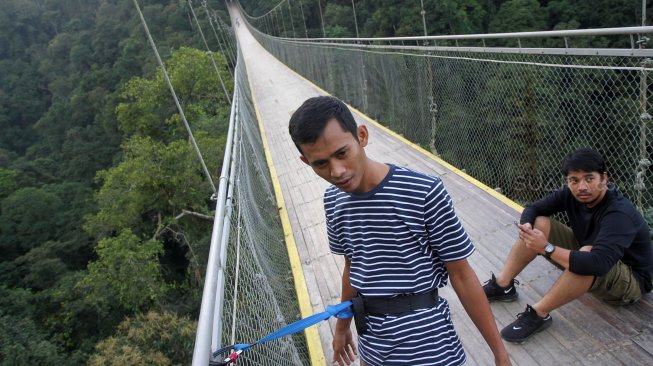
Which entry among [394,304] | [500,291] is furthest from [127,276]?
[394,304]

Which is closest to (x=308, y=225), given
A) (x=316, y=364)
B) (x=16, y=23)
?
(x=316, y=364)

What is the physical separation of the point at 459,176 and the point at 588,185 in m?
1.98

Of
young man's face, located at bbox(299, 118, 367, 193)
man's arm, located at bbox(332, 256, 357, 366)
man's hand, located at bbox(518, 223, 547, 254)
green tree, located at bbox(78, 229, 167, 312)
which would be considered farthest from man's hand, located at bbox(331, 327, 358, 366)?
green tree, located at bbox(78, 229, 167, 312)

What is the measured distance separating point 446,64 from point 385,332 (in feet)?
11.2

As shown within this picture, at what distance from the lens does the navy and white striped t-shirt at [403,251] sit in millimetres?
1044

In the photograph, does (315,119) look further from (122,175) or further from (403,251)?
(122,175)

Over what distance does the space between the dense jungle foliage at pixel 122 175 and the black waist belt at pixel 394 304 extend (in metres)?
7.31

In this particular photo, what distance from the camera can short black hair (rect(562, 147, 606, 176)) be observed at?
6.10 feet

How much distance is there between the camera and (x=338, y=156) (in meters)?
1.03

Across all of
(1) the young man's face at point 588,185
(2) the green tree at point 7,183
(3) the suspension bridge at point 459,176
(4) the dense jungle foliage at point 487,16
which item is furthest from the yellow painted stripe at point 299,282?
(2) the green tree at point 7,183

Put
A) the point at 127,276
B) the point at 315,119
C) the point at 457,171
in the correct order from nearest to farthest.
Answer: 1. the point at 315,119
2. the point at 457,171
3. the point at 127,276

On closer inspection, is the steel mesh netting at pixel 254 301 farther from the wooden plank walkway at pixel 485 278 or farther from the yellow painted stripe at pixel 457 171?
the yellow painted stripe at pixel 457 171

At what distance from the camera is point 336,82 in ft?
28.0

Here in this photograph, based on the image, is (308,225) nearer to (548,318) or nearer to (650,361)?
(548,318)
